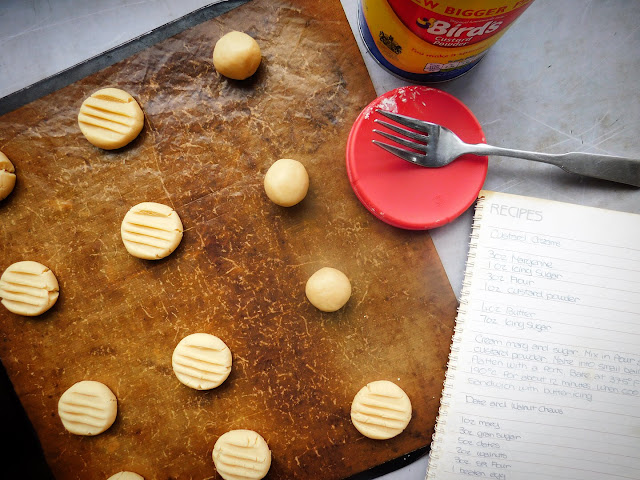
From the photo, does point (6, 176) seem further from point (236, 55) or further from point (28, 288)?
point (236, 55)

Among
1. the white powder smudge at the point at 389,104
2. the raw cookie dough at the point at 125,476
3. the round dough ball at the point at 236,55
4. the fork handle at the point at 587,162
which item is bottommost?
the raw cookie dough at the point at 125,476

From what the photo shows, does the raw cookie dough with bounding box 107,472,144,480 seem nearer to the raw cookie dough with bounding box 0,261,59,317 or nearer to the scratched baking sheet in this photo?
the scratched baking sheet

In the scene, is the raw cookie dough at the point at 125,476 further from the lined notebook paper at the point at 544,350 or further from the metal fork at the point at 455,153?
the metal fork at the point at 455,153

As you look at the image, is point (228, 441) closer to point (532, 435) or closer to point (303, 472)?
point (303, 472)

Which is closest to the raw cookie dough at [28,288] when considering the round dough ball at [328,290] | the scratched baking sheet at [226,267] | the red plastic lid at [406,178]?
the scratched baking sheet at [226,267]

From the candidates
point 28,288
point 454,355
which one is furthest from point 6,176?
point 454,355
